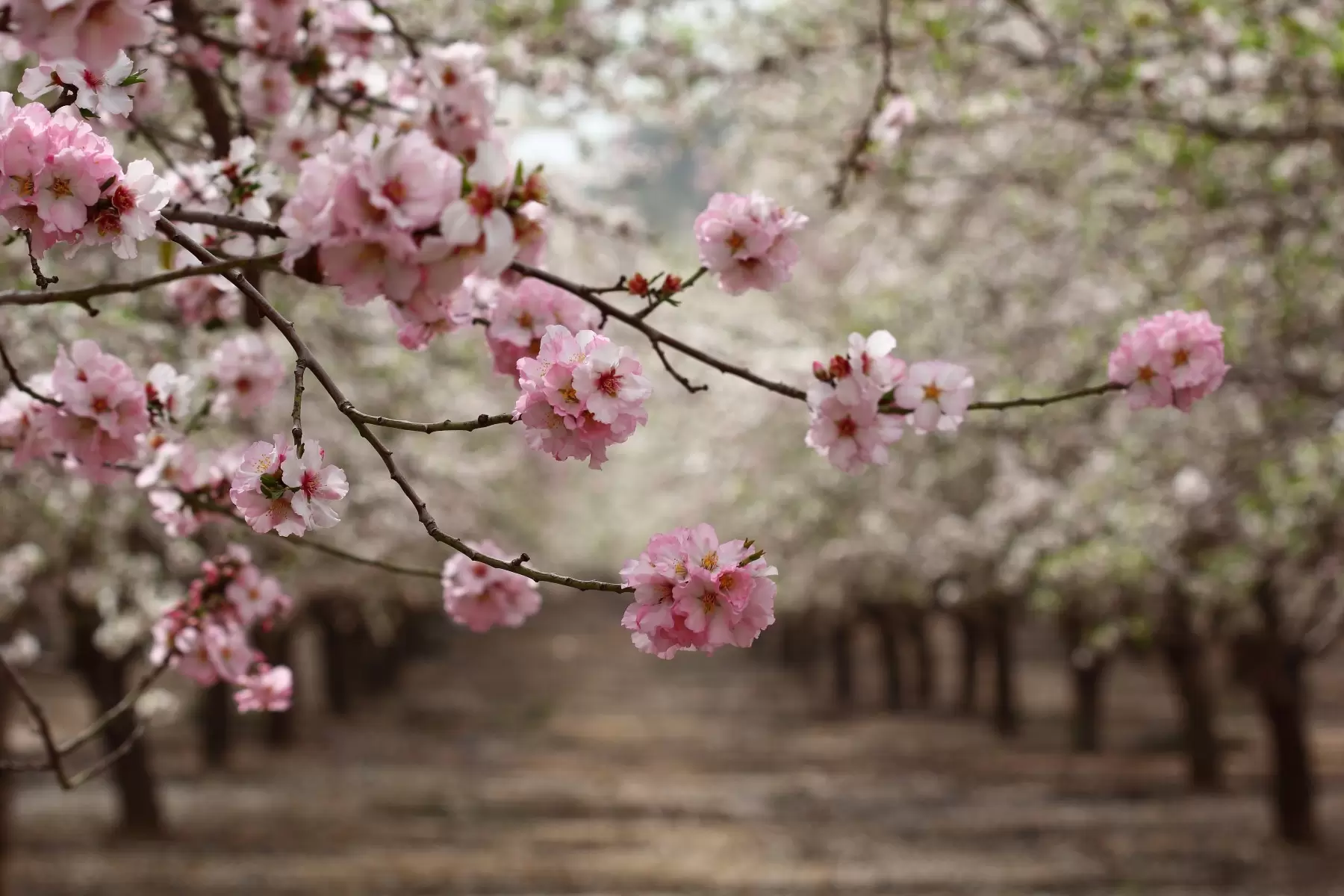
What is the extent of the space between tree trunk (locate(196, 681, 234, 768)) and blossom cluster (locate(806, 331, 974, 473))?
725 inches

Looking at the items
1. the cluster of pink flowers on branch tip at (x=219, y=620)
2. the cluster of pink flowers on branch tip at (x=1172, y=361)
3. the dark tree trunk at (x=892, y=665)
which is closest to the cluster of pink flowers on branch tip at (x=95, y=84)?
the cluster of pink flowers on branch tip at (x=219, y=620)

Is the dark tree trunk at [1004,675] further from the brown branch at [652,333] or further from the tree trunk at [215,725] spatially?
the brown branch at [652,333]

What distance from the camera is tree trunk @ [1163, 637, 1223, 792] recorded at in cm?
1675

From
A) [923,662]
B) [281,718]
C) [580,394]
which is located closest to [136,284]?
[580,394]

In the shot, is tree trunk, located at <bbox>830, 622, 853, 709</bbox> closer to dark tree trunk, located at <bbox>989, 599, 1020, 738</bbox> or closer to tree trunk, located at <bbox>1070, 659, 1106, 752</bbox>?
dark tree trunk, located at <bbox>989, 599, 1020, 738</bbox>

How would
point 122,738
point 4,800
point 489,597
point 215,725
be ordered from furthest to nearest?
point 215,725 < point 122,738 < point 4,800 < point 489,597

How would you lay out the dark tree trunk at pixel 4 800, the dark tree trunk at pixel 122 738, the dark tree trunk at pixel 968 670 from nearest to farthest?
the dark tree trunk at pixel 4 800 < the dark tree trunk at pixel 122 738 < the dark tree trunk at pixel 968 670

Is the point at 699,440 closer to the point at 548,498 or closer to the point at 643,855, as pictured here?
the point at 643,855

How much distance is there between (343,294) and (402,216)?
0.68 ft

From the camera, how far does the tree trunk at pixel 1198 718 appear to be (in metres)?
16.8

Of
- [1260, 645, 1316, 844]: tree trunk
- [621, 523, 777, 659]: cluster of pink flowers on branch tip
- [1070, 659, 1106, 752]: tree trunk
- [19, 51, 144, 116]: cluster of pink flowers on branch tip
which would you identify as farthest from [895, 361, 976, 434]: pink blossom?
[1070, 659, 1106, 752]: tree trunk

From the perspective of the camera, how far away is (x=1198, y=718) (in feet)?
55.6

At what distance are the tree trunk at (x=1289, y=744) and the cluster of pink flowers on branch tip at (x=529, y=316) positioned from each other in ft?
41.2

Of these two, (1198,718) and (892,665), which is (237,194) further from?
(892,665)
